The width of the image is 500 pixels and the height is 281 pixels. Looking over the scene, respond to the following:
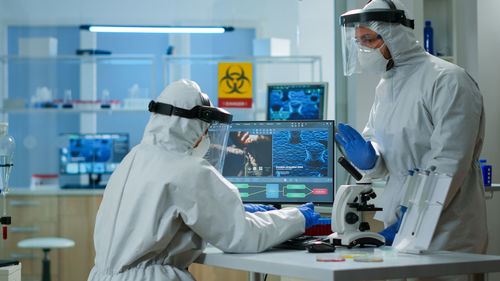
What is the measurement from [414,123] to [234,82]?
7.95 ft

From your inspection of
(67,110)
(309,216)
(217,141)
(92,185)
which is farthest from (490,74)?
(67,110)

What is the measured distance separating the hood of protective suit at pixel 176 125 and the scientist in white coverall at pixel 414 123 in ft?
2.47

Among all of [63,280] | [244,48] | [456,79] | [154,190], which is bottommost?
[63,280]

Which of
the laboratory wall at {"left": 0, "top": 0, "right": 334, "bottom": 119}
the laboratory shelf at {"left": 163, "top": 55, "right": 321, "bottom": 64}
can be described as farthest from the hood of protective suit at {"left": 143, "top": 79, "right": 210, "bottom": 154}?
the laboratory shelf at {"left": 163, "top": 55, "right": 321, "bottom": 64}

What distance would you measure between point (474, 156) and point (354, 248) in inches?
25.1

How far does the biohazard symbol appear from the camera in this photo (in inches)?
181

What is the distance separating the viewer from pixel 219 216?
1917 mm

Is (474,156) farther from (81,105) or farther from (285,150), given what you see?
(81,105)

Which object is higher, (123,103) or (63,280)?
(123,103)

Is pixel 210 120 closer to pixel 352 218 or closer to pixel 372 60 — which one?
pixel 352 218

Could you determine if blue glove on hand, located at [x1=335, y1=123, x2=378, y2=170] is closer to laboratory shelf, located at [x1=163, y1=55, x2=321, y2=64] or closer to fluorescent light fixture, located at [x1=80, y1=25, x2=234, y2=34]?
laboratory shelf, located at [x1=163, y1=55, x2=321, y2=64]

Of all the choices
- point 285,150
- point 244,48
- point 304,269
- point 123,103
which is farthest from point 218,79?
point 304,269

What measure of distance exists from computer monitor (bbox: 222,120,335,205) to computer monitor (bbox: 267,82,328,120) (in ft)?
2.78

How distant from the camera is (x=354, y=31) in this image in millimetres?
2539
